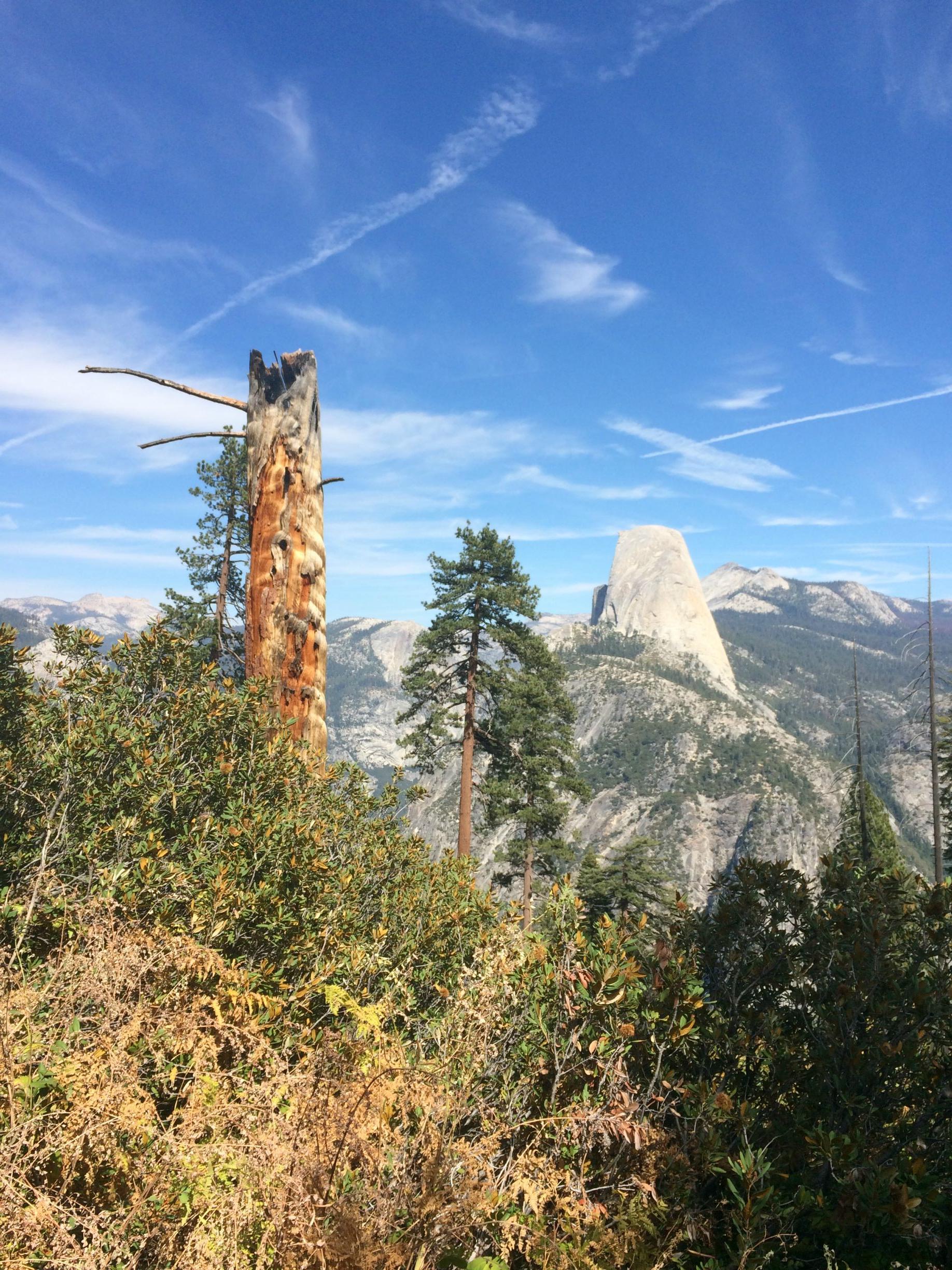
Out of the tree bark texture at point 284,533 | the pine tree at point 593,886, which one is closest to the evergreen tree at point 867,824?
the pine tree at point 593,886

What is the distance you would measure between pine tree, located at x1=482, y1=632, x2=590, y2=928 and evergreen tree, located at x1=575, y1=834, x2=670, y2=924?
1.86 meters

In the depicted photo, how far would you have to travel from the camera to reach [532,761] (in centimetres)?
1983

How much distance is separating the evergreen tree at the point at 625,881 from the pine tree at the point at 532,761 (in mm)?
1857

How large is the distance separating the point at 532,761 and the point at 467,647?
3.74 metres

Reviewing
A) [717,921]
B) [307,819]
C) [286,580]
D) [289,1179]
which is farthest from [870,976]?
[286,580]

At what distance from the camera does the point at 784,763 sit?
11169 cm

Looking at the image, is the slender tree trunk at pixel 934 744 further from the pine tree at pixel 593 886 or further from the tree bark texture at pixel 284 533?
the tree bark texture at pixel 284 533

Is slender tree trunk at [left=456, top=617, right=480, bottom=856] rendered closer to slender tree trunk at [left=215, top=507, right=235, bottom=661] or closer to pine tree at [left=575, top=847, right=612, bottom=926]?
pine tree at [left=575, top=847, right=612, bottom=926]

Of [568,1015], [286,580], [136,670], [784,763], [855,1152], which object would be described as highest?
[286,580]

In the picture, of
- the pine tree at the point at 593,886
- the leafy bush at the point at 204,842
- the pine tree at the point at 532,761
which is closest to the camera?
the leafy bush at the point at 204,842

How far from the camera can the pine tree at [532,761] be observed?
62.5 ft

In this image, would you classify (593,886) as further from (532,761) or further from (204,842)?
(204,842)

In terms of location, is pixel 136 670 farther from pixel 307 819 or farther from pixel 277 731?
pixel 307 819

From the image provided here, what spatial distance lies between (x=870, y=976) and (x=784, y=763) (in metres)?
120
